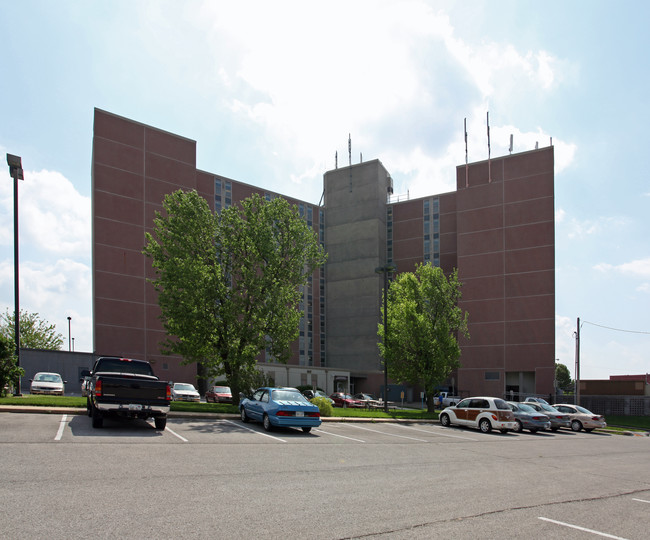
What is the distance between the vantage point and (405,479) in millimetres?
10297

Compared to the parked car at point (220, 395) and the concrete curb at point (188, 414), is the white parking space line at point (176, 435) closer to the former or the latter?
the concrete curb at point (188, 414)

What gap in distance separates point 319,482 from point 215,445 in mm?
4807

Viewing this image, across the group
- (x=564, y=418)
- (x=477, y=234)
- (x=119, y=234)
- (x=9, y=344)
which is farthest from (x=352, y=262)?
(x=9, y=344)

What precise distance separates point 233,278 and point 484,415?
1431cm

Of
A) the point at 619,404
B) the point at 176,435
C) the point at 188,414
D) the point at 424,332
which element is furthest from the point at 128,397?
the point at 619,404

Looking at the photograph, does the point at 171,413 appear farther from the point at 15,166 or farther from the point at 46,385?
the point at 15,166

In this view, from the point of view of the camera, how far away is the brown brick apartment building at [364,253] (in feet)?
194

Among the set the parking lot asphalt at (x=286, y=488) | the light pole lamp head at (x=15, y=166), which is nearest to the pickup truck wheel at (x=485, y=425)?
the parking lot asphalt at (x=286, y=488)

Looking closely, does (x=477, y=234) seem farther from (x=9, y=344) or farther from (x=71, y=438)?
(x=71, y=438)

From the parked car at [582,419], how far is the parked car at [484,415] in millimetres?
9568

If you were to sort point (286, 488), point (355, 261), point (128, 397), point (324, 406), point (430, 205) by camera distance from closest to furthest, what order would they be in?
1. point (286, 488)
2. point (128, 397)
3. point (324, 406)
4. point (430, 205)
5. point (355, 261)

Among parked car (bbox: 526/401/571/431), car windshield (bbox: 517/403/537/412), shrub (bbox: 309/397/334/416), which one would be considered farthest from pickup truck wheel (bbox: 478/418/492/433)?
shrub (bbox: 309/397/334/416)

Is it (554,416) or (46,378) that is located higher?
(46,378)

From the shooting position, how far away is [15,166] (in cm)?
2639
